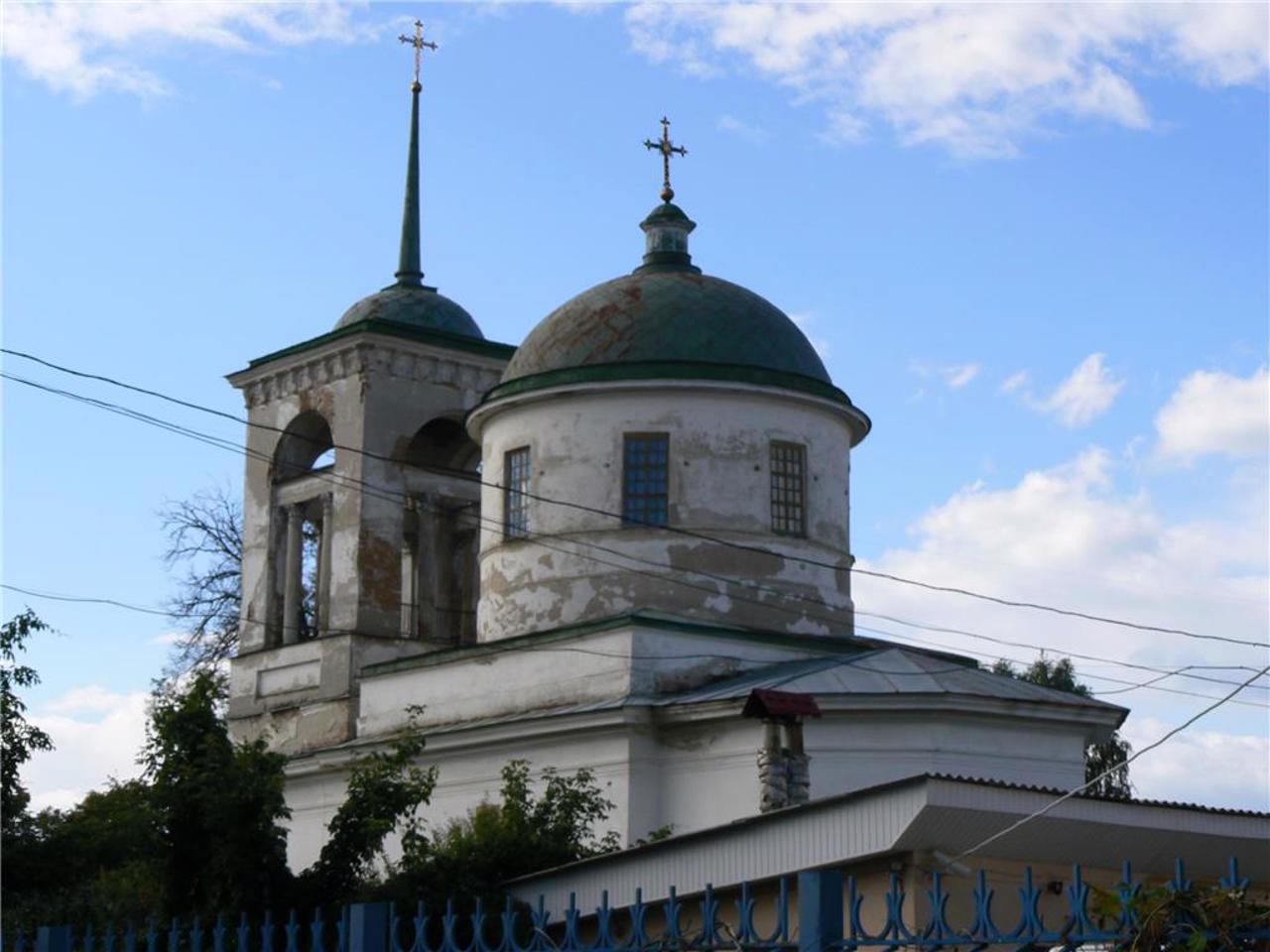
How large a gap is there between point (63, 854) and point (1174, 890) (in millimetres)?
13514

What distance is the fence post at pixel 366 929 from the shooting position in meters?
8.73

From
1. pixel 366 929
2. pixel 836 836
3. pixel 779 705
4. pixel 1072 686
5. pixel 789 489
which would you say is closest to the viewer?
pixel 366 929

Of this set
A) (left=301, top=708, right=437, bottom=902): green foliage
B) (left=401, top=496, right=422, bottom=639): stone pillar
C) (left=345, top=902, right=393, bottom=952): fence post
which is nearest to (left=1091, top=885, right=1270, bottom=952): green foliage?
(left=345, top=902, right=393, bottom=952): fence post

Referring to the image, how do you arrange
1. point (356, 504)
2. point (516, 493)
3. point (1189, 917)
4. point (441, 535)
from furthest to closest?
point (441, 535) < point (356, 504) < point (516, 493) < point (1189, 917)

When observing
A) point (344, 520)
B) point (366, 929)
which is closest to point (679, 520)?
point (344, 520)

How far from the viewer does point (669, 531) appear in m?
23.4

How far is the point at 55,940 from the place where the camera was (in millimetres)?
10398

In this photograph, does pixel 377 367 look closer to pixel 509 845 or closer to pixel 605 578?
pixel 605 578

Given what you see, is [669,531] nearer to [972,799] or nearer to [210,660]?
[972,799]

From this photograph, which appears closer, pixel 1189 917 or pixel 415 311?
pixel 1189 917

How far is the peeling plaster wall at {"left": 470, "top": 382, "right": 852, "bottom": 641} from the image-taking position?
2336 centimetres

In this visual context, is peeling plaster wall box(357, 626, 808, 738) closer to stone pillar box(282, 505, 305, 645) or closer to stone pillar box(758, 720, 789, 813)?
stone pillar box(758, 720, 789, 813)

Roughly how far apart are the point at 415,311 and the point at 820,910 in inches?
908

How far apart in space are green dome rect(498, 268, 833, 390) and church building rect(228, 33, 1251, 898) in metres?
0.04
